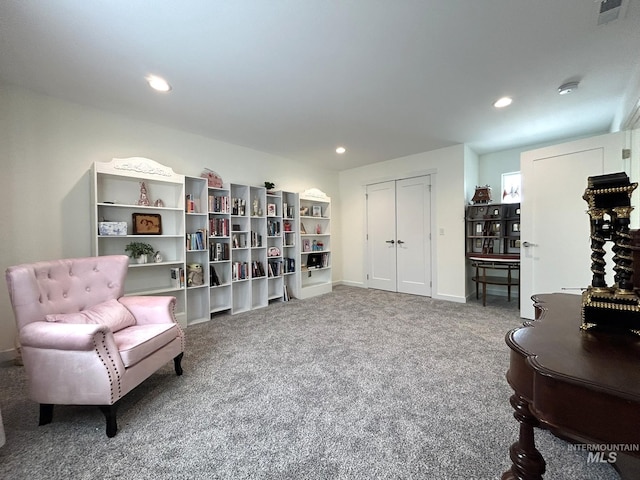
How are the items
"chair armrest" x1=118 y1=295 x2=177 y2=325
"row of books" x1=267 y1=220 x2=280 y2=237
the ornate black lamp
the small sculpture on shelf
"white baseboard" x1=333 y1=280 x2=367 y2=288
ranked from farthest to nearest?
"white baseboard" x1=333 y1=280 x2=367 y2=288 → "row of books" x1=267 y1=220 x2=280 y2=237 → the small sculpture on shelf → "chair armrest" x1=118 y1=295 x2=177 y2=325 → the ornate black lamp

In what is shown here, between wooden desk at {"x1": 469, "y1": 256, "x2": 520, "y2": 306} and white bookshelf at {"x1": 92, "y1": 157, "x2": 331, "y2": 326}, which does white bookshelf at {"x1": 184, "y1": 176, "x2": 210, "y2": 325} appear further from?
wooden desk at {"x1": 469, "y1": 256, "x2": 520, "y2": 306}

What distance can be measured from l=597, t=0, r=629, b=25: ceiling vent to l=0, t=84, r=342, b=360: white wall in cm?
406

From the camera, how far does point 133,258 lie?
305 centimetres

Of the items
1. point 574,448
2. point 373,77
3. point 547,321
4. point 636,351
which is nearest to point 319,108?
point 373,77

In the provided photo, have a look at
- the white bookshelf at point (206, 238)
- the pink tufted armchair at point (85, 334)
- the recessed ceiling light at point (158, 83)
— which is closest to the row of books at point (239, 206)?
the white bookshelf at point (206, 238)

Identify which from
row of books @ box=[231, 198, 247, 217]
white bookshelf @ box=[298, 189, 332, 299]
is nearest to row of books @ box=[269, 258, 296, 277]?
white bookshelf @ box=[298, 189, 332, 299]

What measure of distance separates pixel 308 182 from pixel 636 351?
4823mm

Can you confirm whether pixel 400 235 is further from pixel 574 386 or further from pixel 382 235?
pixel 574 386

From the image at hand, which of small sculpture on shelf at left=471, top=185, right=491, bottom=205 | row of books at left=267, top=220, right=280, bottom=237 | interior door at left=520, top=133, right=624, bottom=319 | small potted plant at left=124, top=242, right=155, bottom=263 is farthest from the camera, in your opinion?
row of books at left=267, top=220, right=280, bottom=237

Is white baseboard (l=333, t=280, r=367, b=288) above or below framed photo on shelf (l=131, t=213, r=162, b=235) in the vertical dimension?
below

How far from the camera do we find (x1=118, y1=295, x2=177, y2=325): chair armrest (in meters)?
2.08

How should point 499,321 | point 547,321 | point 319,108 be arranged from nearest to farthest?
1. point 547,321
2. point 319,108
3. point 499,321

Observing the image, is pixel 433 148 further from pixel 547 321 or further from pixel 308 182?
pixel 547 321

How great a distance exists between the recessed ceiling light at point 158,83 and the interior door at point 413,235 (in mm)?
3835
